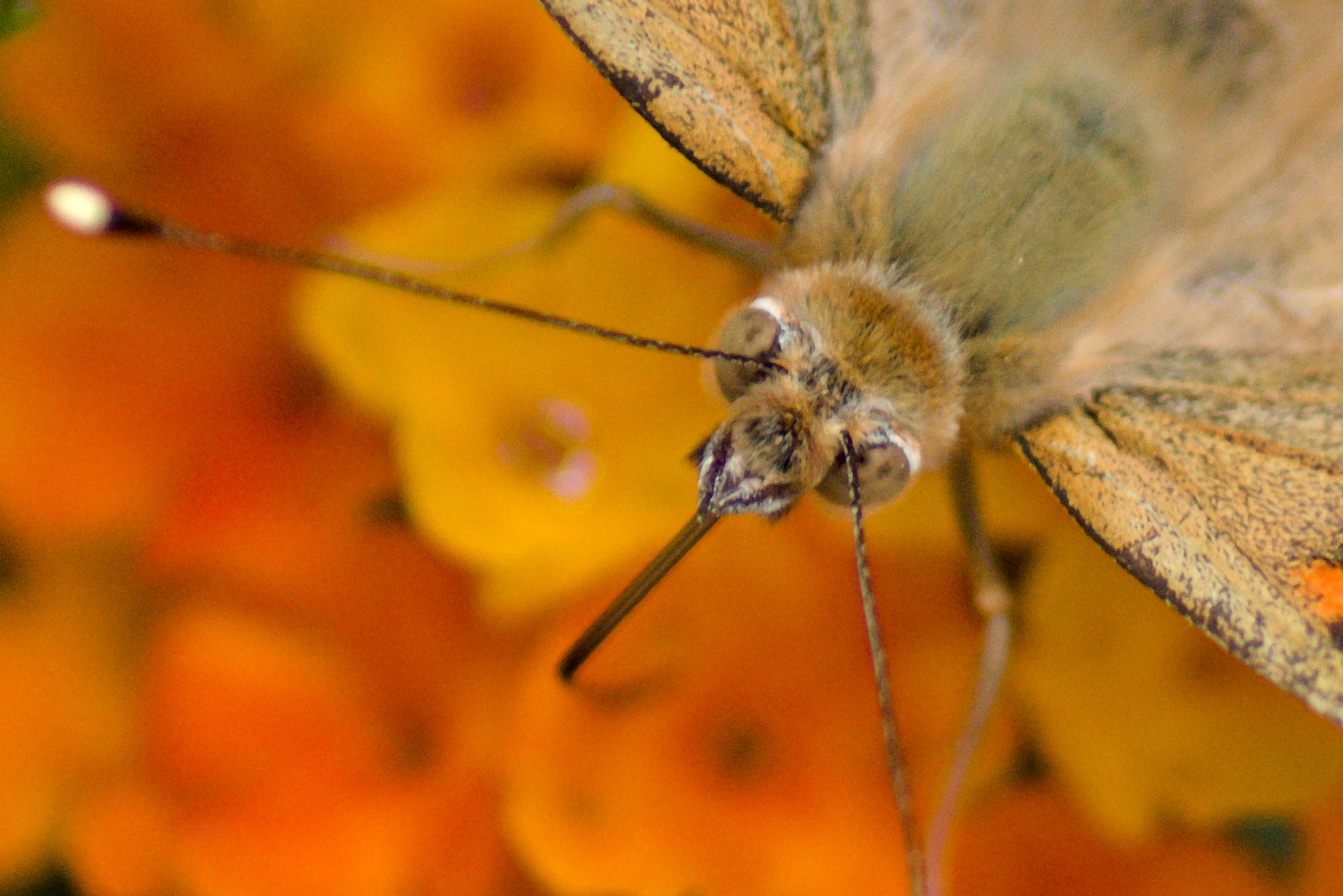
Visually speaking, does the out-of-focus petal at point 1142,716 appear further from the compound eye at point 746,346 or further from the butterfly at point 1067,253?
the compound eye at point 746,346

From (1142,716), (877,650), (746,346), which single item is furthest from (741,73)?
(1142,716)

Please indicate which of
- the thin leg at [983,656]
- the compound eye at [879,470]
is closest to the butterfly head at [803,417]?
the compound eye at [879,470]

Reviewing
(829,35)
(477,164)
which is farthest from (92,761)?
(829,35)

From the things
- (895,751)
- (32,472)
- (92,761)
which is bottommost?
(895,751)

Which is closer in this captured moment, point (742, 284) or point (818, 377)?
point (818, 377)

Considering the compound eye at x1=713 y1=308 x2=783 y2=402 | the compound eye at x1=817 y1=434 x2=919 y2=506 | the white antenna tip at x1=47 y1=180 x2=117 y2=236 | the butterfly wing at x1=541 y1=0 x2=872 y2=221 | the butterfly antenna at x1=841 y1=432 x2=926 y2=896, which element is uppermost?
the butterfly wing at x1=541 y1=0 x2=872 y2=221

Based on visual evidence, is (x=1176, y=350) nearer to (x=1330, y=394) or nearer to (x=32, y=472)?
(x=1330, y=394)

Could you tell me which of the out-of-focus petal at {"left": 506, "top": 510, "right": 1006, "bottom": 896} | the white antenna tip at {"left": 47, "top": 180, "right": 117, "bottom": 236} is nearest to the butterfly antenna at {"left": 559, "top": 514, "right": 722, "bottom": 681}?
the out-of-focus petal at {"left": 506, "top": 510, "right": 1006, "bottom": 896}

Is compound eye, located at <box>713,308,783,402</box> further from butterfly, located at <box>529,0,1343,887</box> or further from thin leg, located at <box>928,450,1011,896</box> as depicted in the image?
thin leg, located at <box>928,450,1011,896</box>

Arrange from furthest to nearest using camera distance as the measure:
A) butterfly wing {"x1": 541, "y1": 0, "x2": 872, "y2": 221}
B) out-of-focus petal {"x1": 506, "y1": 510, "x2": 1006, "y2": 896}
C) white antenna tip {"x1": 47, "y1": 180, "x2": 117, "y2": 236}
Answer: out-of-focus petal {"x1": 506, "y1": 510, "x2": 1006, "y2": 896} < butterfly wing {"x1": 541, "y1": 0, "x2": 872, "y2": 221} < white antenna tip {"x1": 47, "y1": 180, "x2": 117, "y2": 236}
